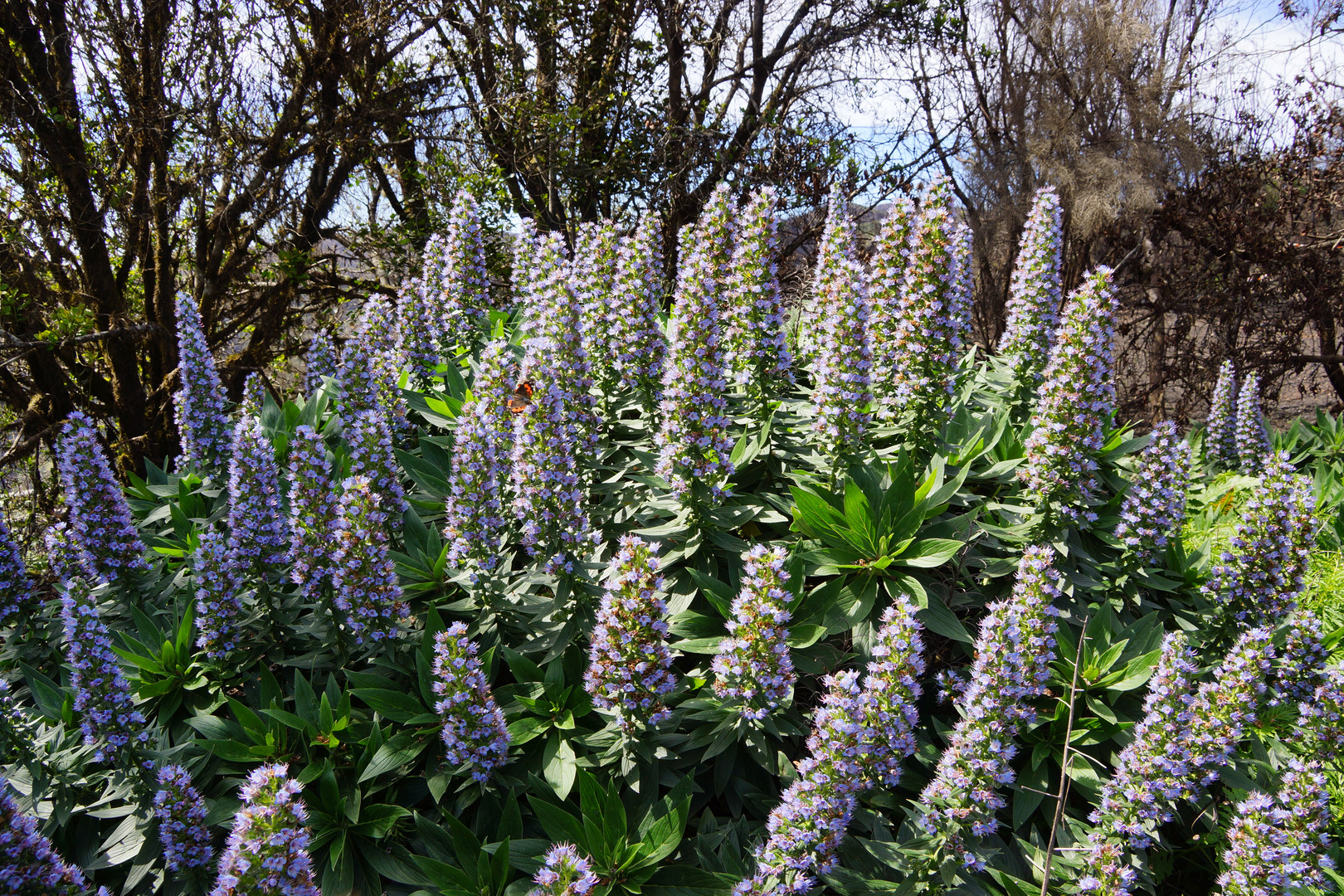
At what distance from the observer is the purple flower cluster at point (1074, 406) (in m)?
3.82

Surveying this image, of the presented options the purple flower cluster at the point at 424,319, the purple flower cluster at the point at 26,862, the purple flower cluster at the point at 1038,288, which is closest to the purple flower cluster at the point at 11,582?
the purple flower cluster at the point at 26,862

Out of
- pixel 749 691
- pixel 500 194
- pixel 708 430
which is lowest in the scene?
pixel 749 691

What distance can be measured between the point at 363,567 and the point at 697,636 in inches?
62.2

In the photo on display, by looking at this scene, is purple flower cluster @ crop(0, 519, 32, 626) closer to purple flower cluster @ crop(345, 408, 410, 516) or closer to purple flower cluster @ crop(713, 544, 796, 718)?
purple flower cluster @ crop(345, 408, 410, 516)

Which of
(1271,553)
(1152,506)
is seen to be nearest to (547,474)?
(1152,506)

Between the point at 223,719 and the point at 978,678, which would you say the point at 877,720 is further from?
the point at 223,719

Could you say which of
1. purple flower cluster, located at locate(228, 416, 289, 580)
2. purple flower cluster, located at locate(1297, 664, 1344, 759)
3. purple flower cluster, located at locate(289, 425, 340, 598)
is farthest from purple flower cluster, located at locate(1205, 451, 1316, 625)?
purple flower cluster, located at locate(228, 416, 289, 580)

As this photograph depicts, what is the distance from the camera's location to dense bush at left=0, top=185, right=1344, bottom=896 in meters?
2.83

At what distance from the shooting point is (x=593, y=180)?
43.2ft

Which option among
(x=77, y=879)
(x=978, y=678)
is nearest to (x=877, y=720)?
(x=978, y=678)

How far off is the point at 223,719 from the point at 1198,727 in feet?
14.5

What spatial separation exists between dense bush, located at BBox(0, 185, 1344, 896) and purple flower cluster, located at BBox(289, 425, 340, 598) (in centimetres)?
2

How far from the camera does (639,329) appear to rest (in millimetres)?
4566

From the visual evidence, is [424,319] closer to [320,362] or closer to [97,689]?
[320,362]
